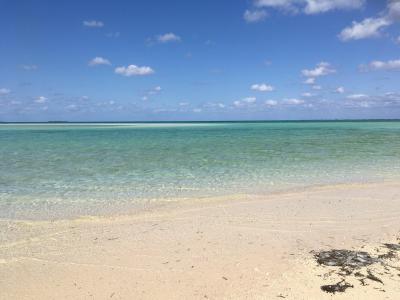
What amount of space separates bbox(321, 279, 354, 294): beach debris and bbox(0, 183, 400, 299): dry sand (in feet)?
0.23

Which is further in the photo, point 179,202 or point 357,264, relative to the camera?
point 179,202

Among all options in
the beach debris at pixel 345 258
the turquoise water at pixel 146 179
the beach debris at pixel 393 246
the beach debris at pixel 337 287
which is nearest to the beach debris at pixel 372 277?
the beach debris at pixel 345 258

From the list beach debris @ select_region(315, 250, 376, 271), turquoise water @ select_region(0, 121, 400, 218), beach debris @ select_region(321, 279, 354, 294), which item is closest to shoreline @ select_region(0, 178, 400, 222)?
turquoise water @ select_region(0, 121, 400, 218)

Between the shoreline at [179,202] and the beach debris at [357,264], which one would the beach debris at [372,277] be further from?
the shoreline at [179,202]

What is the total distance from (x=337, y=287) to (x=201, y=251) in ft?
7.06

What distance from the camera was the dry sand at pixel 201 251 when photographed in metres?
4.57

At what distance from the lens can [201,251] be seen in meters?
5.88

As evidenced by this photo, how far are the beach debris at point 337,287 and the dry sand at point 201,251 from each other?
7cm

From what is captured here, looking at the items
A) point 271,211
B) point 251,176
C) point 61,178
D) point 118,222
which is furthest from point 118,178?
point 271,211

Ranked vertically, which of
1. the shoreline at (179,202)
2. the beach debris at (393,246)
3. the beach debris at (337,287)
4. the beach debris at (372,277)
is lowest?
the shoreline at (179,202)

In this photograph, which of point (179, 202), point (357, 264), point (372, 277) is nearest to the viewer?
point (372, 277)

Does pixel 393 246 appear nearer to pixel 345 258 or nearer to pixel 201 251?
pixel 345 258

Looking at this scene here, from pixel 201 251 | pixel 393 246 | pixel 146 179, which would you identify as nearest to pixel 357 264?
pixel 393 246

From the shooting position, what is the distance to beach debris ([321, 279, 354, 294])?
438 cm
